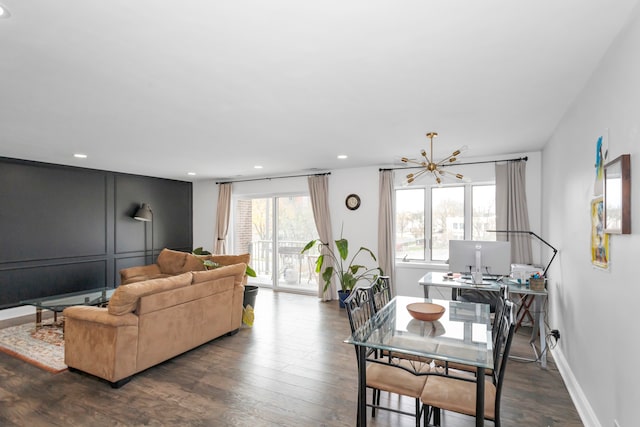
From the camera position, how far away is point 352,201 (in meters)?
6.18

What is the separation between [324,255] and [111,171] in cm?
430

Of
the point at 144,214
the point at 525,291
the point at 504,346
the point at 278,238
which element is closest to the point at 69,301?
the point at 144,214

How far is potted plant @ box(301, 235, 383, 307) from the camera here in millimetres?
5703

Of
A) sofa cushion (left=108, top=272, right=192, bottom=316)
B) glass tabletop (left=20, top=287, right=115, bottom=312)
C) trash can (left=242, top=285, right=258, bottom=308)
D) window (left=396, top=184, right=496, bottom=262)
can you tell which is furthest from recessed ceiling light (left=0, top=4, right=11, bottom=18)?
window (left=396, top=184, right=496, bottom=262)

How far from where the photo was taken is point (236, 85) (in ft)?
8.01

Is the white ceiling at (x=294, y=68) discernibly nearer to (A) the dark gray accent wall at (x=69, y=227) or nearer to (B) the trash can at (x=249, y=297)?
(A) the dark gray accent wall at (x=69, y=227)

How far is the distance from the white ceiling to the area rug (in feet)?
7.84

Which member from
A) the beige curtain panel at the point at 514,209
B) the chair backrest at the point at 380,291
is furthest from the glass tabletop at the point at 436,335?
the beige curtain panel at the point at 514,209

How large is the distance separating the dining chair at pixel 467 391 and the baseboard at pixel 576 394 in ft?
2.95

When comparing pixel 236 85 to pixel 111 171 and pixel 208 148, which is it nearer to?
pixel 208 148

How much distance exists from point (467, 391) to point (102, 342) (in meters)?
2.94

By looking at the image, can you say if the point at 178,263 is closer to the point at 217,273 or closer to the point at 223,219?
the point at 223,219

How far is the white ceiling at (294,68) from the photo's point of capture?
1.61 m

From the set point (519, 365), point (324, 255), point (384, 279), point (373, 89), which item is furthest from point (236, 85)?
point (324, 255)
